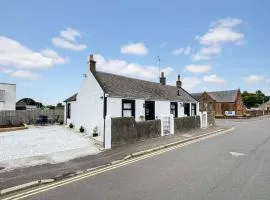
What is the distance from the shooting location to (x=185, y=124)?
2478cm

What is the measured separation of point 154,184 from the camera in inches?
317

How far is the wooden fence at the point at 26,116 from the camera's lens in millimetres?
29344

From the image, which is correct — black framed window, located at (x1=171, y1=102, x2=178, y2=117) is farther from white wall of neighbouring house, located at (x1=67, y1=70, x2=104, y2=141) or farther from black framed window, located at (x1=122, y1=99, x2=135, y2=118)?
white wall of neighbouring house, located at (x1=67, y1=70, x2=104, y2=141)

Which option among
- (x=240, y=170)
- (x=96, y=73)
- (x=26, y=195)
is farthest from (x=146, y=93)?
(x=26, y=195)

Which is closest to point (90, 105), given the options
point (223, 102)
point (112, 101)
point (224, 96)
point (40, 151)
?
point (112, 101)

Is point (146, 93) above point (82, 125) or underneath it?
above

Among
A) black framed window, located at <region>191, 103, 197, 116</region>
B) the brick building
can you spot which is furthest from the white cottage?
the brick building

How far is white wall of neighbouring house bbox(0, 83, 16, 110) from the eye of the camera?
39.8m

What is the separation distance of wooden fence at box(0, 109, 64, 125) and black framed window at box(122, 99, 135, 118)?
1335cm

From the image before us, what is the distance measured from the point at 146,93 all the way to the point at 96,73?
5.58m

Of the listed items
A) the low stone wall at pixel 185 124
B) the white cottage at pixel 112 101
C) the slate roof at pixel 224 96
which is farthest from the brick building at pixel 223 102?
the white cottage at pixel 112 101

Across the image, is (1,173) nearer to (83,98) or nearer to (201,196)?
(201,196)

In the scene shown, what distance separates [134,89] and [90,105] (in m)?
4.86

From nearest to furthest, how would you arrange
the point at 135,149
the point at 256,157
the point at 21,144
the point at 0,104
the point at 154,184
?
1. the point at 154,184
2. the point at 256,157
3. the point at 135,149
4. the point at 21,144
5. the point at 0,104
